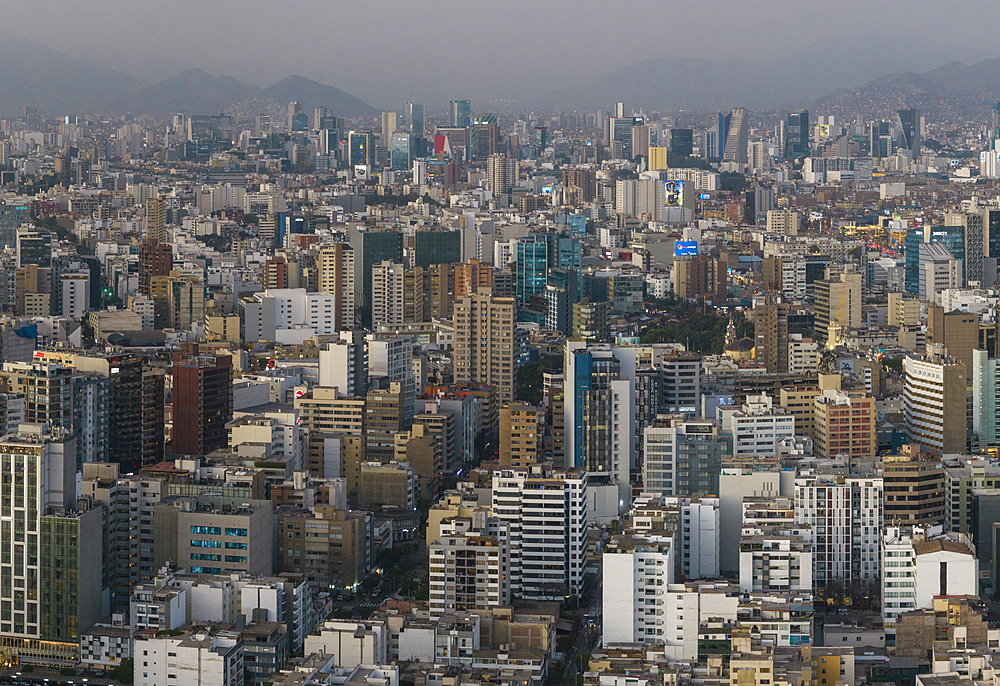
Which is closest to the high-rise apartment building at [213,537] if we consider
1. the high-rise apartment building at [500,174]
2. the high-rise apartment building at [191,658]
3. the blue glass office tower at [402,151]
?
the high-rise apartment building at [191,658]

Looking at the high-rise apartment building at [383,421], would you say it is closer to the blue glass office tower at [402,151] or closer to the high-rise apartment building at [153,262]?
the high-rise apartment building at [153,262]

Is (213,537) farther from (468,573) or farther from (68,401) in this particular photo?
(68,401)

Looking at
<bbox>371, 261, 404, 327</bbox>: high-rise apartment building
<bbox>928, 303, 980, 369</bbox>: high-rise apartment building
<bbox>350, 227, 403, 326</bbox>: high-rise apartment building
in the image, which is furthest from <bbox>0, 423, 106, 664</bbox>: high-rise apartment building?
<bbox>350, 227, 403, 326</bbox>: high-rise apartment building

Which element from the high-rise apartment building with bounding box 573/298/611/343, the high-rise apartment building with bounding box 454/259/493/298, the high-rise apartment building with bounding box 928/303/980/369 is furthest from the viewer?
the high-rise apartment building with bounding box 454/259/493/298

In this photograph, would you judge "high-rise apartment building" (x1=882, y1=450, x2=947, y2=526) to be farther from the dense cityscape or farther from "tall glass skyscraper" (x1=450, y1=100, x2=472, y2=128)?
"tall glass skyscraper" (x1=450, y1=100, x2=472, y2=128)

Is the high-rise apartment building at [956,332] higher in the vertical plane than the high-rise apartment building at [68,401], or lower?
higher

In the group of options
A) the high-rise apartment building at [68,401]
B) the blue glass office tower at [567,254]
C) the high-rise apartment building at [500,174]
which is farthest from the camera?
the high-rise apartment building at [500,174]
